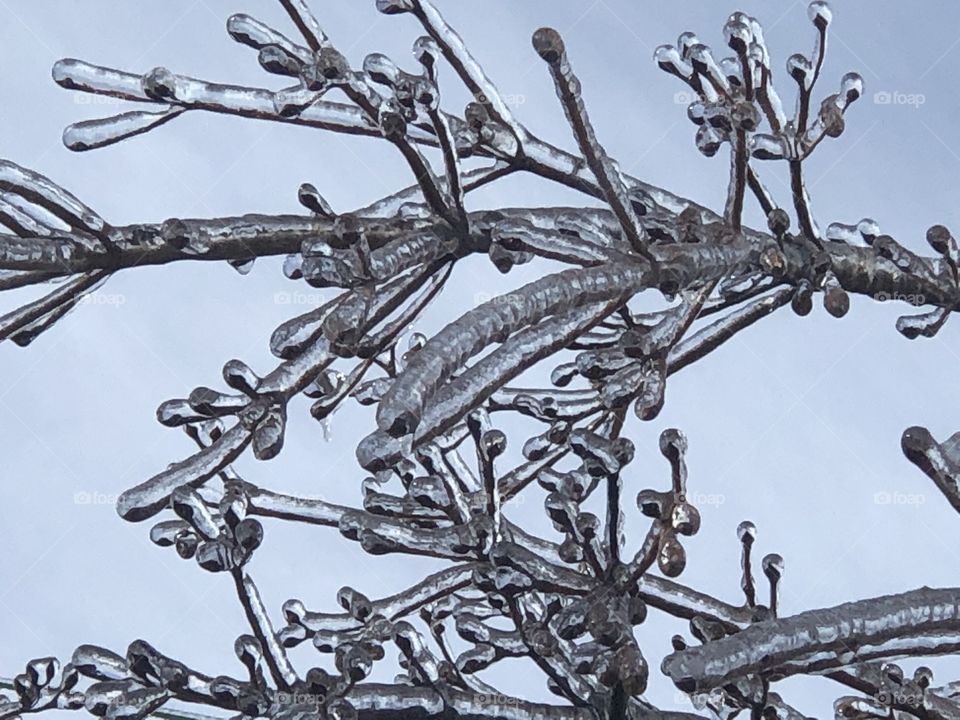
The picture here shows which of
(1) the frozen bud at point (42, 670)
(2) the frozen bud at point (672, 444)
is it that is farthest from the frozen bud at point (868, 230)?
(1) the frozen bud at point (42, 670)

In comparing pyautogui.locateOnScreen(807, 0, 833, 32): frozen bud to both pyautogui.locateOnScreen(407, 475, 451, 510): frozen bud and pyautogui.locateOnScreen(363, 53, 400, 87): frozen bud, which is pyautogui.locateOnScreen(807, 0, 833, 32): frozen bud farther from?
pyautogui.locateOnScreen(407, 475, 451, 510): frozen bud

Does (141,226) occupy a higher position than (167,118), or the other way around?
(167,118)

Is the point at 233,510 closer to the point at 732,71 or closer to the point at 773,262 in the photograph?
the point at 773,262

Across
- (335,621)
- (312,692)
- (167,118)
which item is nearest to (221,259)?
(167,118)

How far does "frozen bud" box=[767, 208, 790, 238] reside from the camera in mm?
1138

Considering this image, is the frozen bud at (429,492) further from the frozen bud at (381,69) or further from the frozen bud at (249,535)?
the frozen bud at (381,69)

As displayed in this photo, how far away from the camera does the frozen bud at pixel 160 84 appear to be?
117cm

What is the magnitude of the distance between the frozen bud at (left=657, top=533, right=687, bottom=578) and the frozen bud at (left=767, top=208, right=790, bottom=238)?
0.94 feet

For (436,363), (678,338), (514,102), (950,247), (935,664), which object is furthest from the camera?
(935,664)

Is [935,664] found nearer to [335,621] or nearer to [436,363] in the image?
[335,621]

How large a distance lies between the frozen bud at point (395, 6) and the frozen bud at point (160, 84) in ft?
0.64

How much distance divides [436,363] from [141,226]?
1.42 ft

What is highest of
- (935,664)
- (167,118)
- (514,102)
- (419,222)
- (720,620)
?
(514,102)

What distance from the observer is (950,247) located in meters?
1.24
